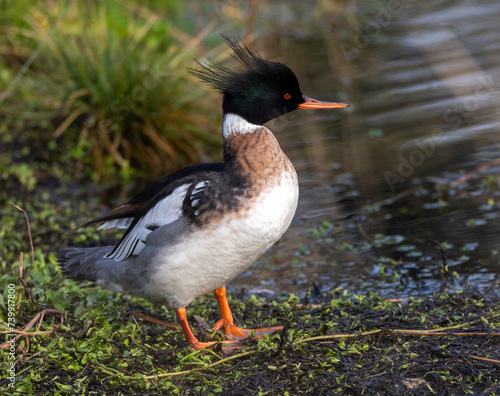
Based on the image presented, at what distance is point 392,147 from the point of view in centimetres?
785

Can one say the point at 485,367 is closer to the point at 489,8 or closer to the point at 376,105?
the point at 376,105

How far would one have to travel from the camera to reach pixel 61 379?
3.78 metres

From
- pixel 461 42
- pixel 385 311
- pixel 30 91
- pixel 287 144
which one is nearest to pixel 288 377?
pixel 385 311

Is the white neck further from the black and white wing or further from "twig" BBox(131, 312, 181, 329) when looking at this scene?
"twig" BBox(131, 312, 181, 329)

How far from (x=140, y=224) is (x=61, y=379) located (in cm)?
98

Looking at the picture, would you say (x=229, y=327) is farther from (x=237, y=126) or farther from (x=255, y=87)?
(x=255, y=87)

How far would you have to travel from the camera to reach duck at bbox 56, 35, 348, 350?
372 cm

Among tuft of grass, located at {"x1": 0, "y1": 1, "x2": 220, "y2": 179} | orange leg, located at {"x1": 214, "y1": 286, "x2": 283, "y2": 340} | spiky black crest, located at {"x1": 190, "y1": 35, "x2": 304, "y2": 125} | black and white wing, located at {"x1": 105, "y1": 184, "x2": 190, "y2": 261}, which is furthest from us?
tuft of grass, located at {"x1": 0, "y1": 1, "x2": 220, "y2": 179}
